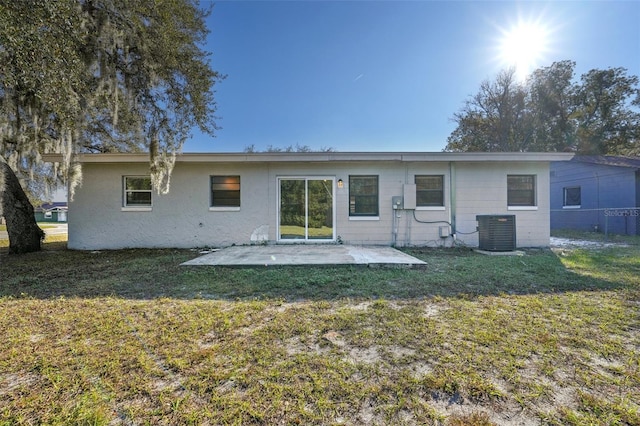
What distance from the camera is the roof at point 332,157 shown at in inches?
297

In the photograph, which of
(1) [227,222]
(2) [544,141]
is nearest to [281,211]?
(1) [227,222]

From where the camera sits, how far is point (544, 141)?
20.6m

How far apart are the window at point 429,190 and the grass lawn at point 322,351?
396cm

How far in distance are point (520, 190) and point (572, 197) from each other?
864 cm

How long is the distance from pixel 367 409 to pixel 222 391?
92 centimetres

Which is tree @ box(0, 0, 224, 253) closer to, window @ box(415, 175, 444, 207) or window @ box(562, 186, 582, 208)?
window @ box(415, 175, 444, 207)

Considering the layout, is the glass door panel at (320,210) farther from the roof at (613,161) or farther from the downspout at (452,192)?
the roof at (613,161)

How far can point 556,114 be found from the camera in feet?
68.2

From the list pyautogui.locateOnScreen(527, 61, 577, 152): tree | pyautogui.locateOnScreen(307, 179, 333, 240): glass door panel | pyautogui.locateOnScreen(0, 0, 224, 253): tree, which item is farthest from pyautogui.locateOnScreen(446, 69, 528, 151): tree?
pyautogui.locateOnScreen(0, 0, 224, 253): tree

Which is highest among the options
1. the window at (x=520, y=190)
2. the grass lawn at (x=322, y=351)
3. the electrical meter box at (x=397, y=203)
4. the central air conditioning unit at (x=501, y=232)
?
the window at (x=520, y=190)

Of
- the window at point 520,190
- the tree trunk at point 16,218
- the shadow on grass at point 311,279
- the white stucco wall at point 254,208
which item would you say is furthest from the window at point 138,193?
the window at point 520,190

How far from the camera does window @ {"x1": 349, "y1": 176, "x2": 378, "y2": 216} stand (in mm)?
8188

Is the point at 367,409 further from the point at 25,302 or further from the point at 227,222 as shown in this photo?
the point at 227,222

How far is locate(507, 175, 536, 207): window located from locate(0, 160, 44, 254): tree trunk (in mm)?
13830
